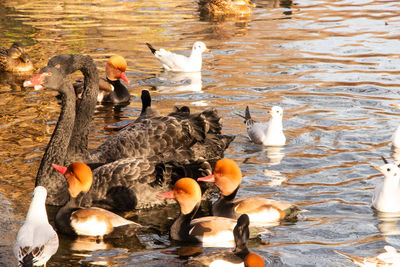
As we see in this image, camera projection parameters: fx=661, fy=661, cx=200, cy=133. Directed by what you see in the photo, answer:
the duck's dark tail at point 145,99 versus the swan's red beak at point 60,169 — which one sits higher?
the duck's dark tail at point 145,99

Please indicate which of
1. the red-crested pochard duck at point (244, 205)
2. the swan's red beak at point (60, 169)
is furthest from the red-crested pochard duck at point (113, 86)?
the red-crested pochard duck at point (244, 205)

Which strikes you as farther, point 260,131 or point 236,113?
point 236,113

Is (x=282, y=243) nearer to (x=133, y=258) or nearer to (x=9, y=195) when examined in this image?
(x=133, y=258)

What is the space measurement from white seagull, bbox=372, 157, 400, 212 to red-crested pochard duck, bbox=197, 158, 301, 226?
101 cm

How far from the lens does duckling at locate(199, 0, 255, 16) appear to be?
22.2m

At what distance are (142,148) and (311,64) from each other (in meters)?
7.47

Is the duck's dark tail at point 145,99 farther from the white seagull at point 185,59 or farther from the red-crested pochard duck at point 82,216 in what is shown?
the white seagull at point 185,59

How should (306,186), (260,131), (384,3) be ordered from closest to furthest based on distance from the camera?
(306,186), (260,131), (384,3)

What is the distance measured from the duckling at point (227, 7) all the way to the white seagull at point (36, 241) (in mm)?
16673

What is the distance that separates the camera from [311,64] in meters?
15.2

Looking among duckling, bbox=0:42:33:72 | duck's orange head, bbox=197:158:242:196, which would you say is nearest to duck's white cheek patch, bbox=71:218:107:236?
duck's orange head, bbox=197:158:242:196

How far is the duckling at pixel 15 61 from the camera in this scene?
50.4 ft

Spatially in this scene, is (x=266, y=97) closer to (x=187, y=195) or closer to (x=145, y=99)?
(x=145, y=99)

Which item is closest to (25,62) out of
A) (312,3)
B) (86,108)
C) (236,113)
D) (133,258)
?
(236,113)
